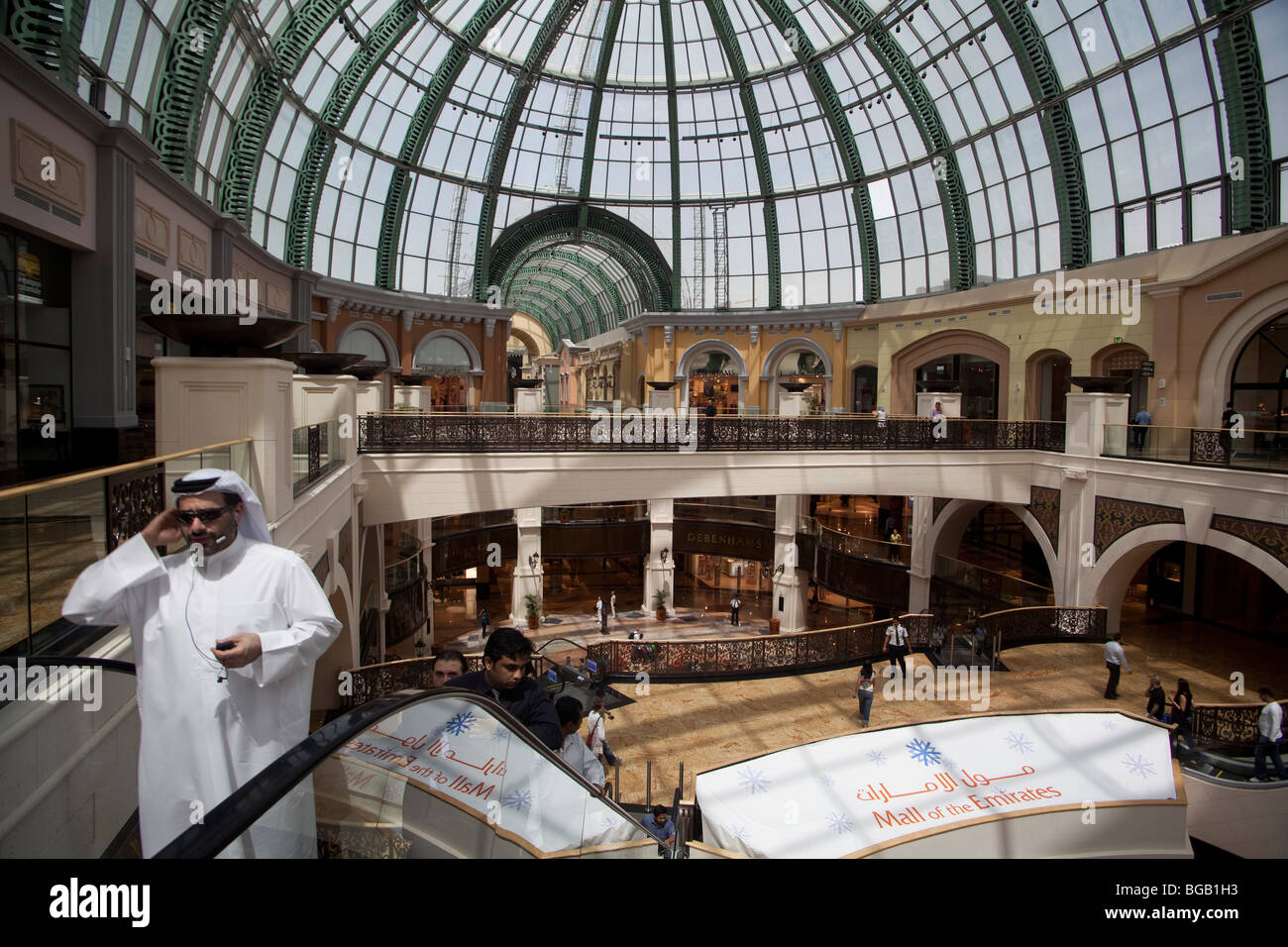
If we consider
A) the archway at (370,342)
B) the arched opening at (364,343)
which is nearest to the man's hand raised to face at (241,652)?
the arched opening at (364,343)

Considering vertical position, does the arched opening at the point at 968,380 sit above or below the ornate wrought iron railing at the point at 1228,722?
above

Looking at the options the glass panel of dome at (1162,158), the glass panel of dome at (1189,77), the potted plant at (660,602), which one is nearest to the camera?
the glass panel of dome at (1189,77)

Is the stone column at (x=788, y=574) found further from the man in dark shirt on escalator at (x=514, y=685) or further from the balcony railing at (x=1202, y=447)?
the man in dark shirt on escalator at (x=514, y=685)

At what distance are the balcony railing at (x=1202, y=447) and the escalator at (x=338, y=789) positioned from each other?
1693 centimetres

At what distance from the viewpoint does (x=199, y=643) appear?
2.88 meters

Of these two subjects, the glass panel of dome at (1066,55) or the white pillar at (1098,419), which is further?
the glass panel of dome at (1066,55)

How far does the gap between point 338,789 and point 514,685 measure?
7.17 ft

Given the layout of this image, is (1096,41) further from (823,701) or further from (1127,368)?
(823,701)

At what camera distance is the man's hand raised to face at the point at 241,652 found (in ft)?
8.44

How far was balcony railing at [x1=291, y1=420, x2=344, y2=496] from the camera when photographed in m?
8.12

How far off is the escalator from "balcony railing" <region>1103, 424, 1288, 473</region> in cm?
1693

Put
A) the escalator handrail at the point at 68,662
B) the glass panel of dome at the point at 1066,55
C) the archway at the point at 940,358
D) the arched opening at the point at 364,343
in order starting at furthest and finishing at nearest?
the arched opening at the point at 364,343, the archway at the point at 940,358, the glass panel of dome at the point at 1066,55, the escalator handrail at the point at 68,662

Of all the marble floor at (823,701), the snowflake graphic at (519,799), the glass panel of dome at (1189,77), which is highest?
the glass panel of dome at (1189,77)
